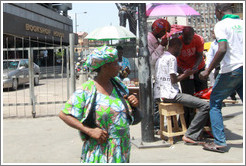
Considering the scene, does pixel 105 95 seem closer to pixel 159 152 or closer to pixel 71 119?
pixel 71 119

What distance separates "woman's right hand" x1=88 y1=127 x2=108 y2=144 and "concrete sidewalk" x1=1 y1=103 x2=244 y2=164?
6.59ft

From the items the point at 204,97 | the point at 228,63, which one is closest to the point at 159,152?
the point at 204,97

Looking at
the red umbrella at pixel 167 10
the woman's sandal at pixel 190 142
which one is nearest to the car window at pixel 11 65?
the red umbrella at pixel 167 10

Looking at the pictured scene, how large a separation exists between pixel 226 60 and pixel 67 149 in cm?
273

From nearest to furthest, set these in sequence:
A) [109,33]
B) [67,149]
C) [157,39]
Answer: [67,149] → [157,39] → [109,33]

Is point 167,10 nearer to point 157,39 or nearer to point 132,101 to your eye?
point 157,39

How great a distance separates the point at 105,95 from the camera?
8.66 feet

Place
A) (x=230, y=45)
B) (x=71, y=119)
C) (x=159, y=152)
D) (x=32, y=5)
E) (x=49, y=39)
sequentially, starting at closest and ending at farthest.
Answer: (x=71, y=119) → (x=230, y=45) → (x=159, y=152) → (x=32, y=5) → (x=49, y=39)

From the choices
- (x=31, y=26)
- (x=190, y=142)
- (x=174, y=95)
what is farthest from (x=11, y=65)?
(x=31, y=26)

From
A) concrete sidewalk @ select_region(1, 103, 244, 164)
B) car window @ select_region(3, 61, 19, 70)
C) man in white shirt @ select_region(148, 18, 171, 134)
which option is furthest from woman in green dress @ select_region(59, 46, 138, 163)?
car window @ select_region(3, 61, 19, 70)

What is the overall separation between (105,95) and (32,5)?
33.4 m

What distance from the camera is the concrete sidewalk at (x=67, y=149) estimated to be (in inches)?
176

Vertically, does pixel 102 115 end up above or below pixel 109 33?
below

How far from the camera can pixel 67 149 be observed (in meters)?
5.14
